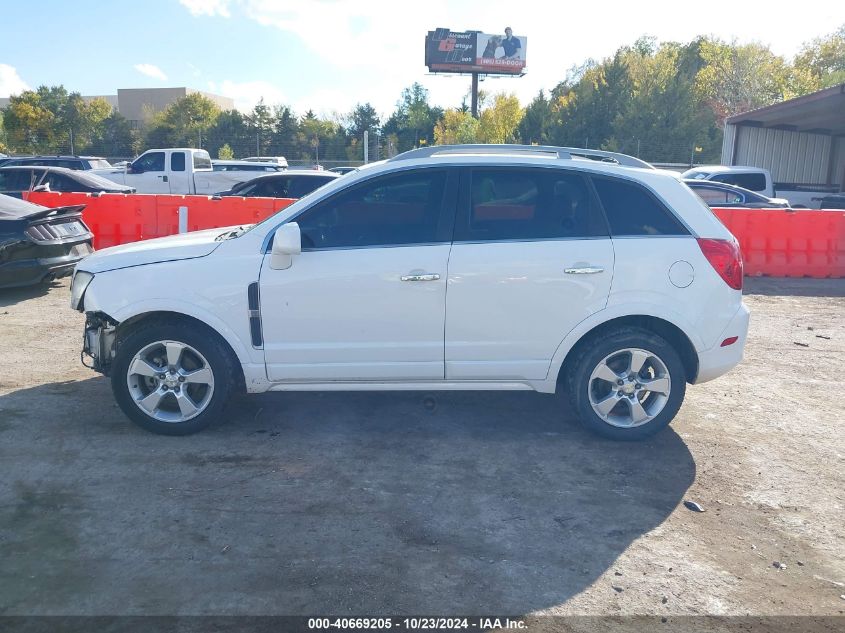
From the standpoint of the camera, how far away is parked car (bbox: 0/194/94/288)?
8625mm

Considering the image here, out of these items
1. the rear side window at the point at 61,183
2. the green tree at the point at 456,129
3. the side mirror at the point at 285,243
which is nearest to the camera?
the side mirror at the point at 285,243

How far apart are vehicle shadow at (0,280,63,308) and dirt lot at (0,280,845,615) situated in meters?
3.42

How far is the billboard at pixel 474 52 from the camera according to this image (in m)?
54.8

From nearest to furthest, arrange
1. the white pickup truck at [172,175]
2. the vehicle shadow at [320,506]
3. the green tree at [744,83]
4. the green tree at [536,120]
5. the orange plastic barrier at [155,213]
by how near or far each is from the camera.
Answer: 1. the vehicle shadow at [320,506]
2. the orange plastic barrier at [155,213]
3. the white pickup truck at [172,175]
4. the green tree at [536,120]
5. the green tree at [744,83]

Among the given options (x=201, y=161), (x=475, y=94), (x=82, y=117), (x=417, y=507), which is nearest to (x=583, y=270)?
(x=417, y=507)

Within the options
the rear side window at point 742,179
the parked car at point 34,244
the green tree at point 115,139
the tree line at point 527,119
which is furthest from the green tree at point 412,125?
the parked car at point 34,244

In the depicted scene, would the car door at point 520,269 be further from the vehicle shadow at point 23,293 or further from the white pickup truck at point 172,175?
the white pickup truck at point 172,175

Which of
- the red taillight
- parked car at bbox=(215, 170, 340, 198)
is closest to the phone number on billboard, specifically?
the red taillight

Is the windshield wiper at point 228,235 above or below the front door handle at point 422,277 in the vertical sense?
above

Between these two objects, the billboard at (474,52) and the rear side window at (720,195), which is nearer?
the rear side window at (720,195)

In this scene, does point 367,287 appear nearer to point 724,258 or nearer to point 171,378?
point 171,378

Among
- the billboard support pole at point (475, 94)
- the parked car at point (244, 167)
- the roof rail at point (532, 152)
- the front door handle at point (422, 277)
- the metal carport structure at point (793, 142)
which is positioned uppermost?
the billboard support pole at point (475, 94)

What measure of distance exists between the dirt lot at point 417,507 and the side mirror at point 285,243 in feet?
4.20

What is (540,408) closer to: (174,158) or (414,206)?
(414,206)
